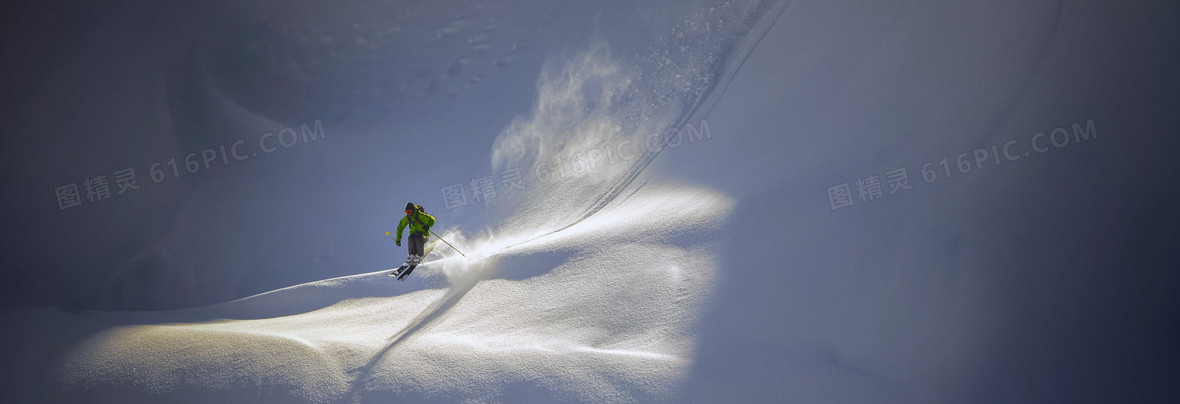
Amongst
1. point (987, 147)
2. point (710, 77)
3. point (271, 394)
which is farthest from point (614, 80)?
point (271, 394)

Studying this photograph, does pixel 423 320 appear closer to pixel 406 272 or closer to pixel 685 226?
pixel 406 272

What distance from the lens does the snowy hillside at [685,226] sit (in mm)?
3273

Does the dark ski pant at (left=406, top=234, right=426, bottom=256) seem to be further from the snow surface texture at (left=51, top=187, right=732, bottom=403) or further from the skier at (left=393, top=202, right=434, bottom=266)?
the snow surface texture at (left=51, top=187, right=732, bottom=403)

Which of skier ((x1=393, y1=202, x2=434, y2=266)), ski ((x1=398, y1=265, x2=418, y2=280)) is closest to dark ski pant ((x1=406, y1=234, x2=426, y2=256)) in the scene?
skier ((x1=393, y1=202, x2=434, y2=266))

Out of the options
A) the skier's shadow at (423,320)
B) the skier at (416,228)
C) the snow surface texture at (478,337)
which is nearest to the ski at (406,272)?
the skier at (416,228)

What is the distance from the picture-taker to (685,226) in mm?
4043

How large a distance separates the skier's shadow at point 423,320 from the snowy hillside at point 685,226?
2 centimetres

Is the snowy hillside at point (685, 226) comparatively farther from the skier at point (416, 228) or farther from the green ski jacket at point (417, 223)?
the green ski jacket at point (417, 223)

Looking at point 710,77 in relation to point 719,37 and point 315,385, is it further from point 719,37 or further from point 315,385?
point 315,385

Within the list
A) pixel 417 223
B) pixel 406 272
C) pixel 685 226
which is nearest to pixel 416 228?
pixel 417 223

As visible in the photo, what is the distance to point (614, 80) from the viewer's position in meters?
6.02

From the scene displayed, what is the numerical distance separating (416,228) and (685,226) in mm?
1955

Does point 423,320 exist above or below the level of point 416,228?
below

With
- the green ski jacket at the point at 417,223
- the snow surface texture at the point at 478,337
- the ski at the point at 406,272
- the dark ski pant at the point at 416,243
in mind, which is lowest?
the snow surface texture at the point at 478,337
